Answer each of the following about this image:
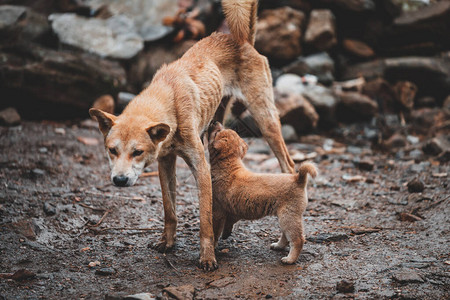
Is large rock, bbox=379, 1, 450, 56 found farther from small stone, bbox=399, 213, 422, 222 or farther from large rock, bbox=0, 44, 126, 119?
small stone, bbox=399, 213, 422, 222

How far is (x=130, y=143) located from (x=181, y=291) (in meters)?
1.35

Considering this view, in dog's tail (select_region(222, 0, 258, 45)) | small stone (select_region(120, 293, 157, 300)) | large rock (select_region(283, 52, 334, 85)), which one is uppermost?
dog's tail (select_region(222, 0, 258, 45))

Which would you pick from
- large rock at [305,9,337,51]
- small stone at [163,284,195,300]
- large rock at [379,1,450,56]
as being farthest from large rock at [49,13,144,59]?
small stone at [163,284,195,300]

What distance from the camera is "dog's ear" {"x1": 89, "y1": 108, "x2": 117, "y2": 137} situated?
3.71m

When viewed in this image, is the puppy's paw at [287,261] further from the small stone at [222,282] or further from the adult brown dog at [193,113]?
the adult brown dog at [193,113]

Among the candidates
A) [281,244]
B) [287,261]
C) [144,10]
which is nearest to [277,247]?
[281,244]

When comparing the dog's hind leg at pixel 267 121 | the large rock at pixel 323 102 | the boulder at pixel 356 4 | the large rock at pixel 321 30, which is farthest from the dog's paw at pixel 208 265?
the boulder at pixel 356 4

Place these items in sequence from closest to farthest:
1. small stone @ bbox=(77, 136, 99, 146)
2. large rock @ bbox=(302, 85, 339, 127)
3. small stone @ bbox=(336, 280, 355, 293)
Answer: small stone @ bbox=(336, 280, 355, 293) < small stone @ bbox=(77, 136, 99, 146) < large rock @ bbox=(302, 85, 339, 127)

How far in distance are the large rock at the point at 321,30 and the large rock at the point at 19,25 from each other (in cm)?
732

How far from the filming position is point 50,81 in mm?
8570

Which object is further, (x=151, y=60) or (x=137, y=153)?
(x=151, y=60)

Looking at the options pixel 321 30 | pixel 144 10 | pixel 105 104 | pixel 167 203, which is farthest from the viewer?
pixel 321 30

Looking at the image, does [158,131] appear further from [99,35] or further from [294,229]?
[99,35]

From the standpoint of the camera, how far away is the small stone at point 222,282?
11.4ft
